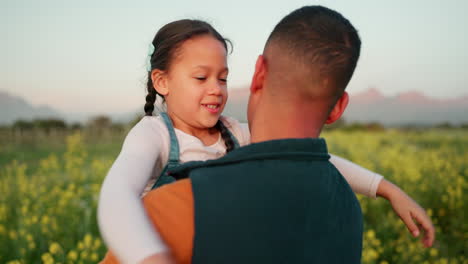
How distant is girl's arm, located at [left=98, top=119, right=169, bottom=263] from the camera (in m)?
0.96

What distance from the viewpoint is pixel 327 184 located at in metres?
1.12

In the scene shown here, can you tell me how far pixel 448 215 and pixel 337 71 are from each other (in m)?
5.15

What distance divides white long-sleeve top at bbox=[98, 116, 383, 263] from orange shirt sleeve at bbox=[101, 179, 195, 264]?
0.03 metres

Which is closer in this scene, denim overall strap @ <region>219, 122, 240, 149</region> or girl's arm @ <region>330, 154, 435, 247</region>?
girl's arm @ <region>330, 154, 435, 247</region>

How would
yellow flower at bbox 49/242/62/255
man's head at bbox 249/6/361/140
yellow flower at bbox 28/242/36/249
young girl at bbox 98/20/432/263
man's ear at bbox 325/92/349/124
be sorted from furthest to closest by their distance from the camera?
yellow flower at bbox 28/242/36/249 → yellow flower at bbox 49/242/62/255 → young girl at bbox 98/20/432/263 → man's ear at bbox 325/92/349/124 → man's head at bbox 249/6/361/140

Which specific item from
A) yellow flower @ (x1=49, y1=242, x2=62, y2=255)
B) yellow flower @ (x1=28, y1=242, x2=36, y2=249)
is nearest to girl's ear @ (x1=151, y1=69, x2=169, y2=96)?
yellow flower @ (x1=49, y1=242, x2=62, y2=255)

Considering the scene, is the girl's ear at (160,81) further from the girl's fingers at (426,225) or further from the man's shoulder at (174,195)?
the girl's fingers at (426,225)

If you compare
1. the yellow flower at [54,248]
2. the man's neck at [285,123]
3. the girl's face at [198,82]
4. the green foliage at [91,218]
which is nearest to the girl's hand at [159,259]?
the man's neck at [285,123]

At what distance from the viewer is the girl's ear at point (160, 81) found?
204cm

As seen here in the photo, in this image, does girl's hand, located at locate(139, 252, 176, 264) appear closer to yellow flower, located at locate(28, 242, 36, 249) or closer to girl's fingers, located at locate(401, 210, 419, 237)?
girl's fingers, located at locate(401, 210, 419, 237)

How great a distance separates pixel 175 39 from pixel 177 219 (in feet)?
3.80

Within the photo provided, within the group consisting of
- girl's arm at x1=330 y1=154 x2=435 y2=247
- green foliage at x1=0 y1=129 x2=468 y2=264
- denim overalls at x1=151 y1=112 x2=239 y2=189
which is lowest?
green foliage at x1=0 y1=129 x2=468 y2=264

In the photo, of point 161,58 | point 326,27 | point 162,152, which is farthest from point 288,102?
point 161,58

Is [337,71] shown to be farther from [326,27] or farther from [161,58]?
[161,58]
